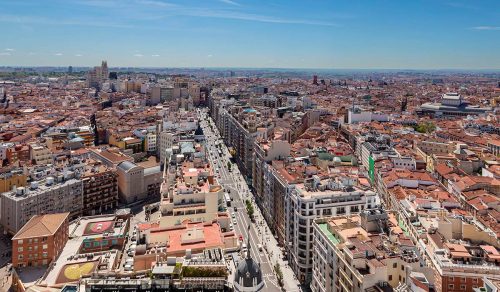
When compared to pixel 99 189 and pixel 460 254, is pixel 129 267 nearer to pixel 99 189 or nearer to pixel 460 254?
pixel 460 254

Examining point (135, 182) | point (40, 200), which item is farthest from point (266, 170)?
point (40, 200)

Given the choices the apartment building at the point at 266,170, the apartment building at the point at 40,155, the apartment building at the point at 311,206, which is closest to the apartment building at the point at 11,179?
the apartment building at the point at 40,155

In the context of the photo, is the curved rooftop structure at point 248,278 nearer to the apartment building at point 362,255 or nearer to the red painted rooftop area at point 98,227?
the apartment building at point 362,255

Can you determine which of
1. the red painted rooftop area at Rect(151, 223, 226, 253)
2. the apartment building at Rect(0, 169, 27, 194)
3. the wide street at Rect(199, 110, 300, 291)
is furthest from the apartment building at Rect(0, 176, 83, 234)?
the red painted rooftop area at Rect(151, 223, 226, 253)

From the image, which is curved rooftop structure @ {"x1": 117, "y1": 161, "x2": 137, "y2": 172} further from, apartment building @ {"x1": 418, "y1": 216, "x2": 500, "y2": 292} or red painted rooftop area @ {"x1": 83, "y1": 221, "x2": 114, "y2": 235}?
apartment building @ {"x1": 418, "y1": 216, "x2": 500, "y2": 292}

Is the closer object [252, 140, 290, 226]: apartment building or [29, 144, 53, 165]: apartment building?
[252, 140, 290, 226]: apartment building
